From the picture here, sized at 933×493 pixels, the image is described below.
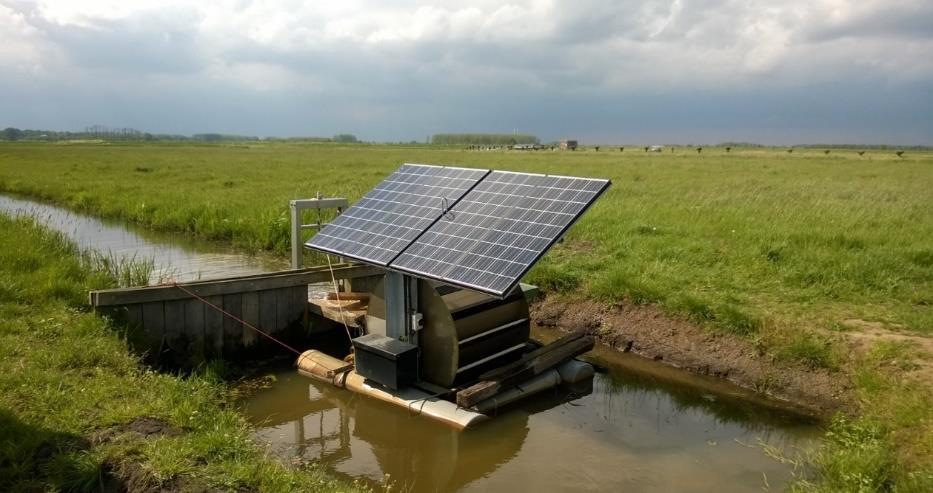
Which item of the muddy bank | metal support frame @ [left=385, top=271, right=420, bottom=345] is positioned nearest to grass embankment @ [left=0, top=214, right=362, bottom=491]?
metal support frame @ [left=385, top=271, right=420, bottom=345]

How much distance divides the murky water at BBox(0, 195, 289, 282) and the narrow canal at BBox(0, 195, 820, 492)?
570 cm

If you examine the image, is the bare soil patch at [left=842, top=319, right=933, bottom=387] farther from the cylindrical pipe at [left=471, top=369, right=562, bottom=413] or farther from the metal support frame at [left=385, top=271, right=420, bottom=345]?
the metal support frame at [left=385, top=271, right=420, bottom=345]

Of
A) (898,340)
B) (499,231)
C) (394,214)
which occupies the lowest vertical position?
(898,340)

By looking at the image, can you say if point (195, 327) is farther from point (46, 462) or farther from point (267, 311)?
point (46, 462)

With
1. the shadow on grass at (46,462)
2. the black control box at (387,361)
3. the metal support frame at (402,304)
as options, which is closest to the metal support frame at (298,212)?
the metal support frame at (402,304)

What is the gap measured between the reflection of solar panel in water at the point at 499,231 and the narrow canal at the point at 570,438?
2034 mm

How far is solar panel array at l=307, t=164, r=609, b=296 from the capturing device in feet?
24.2

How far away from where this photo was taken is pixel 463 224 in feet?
27.5

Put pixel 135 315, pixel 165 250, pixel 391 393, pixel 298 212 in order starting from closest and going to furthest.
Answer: pixel 391 393, pixel 135 315, pixel 298 212, pixel 165 250

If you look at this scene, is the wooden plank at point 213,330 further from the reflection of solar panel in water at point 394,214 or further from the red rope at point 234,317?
the reflection of solar panel in water at point 394,214

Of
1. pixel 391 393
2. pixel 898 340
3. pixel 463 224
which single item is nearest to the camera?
pixel 463 224

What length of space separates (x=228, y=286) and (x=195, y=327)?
0.76 m

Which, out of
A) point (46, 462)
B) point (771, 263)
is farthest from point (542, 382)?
point (771, 263)

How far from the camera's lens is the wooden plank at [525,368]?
8.05 metres
